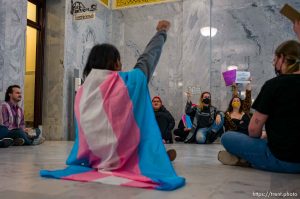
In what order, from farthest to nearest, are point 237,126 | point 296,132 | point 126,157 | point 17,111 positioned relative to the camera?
point 237,126 → point 17,111 → point 296,132 → point 126,157

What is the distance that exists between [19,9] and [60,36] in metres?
1.38

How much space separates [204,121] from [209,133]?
32 cm

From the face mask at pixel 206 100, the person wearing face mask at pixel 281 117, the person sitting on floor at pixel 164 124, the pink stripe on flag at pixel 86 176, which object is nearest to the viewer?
the pink stripe on flag at pixel 86 176

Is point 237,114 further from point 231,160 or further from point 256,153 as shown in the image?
point 256,153

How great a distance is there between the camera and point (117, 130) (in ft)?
7.84

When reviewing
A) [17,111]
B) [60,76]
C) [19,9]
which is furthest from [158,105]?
[19,9]

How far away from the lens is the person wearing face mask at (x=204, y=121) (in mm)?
7332

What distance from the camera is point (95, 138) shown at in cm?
244

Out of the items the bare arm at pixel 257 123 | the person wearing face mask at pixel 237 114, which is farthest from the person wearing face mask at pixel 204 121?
the bare arm at pixel 257 123

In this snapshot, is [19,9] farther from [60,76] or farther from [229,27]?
[229,27]

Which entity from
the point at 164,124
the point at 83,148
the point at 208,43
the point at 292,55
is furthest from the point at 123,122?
the point at 208,43

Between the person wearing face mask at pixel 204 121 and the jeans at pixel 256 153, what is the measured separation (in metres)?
4.23

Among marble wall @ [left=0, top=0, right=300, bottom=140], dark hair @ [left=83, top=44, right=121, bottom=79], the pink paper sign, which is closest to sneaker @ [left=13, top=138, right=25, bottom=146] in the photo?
marble wall @ [left=0, top=0, right=300, bottom=140]

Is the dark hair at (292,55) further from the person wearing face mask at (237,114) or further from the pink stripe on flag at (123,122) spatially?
the person wearing face mask at (237,114)
